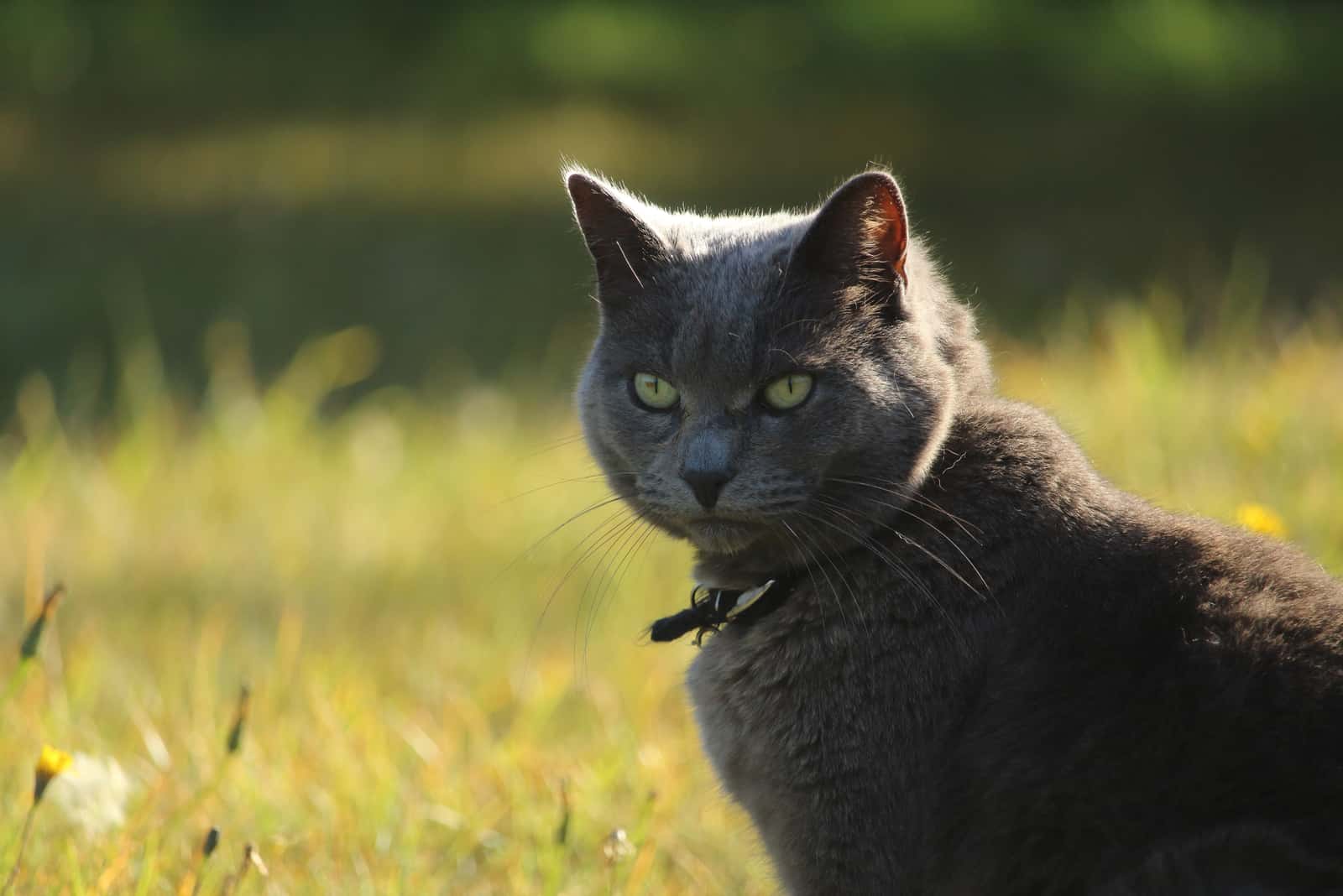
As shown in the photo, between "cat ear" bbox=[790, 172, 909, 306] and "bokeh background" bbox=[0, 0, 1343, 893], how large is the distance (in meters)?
0.47

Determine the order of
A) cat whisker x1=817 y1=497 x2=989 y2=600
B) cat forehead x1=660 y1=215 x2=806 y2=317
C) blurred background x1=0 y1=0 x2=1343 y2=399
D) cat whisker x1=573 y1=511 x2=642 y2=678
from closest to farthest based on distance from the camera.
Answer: cat whisker x1=817 y1=497 x2=989 y2=600
cat forehead x1=660 y1=215 x2=806 y2=317
cat whisker x1=573 y1=511 x2=642 y2=678
blurred background x1=0 y1=0 x2=1343 y2=399

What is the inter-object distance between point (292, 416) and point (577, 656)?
1534 millimetres

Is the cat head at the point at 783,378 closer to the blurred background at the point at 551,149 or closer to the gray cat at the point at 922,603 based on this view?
the gray cat at the point at 922,603

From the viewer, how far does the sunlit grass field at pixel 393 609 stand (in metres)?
2.17

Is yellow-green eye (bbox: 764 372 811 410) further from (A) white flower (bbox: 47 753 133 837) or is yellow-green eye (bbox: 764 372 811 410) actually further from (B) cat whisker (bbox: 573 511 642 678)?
(A) white flower (bbox: 47 753 133 837)

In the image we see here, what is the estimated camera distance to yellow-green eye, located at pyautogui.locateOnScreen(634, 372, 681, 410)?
6.17ft

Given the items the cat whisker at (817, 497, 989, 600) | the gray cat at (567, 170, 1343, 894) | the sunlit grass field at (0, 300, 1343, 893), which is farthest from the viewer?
the sunlit grass field at (0, 300, 1343, 893)

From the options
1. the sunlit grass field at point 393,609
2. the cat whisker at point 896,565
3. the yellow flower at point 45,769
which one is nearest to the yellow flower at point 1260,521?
the sunlit grass field at point 393,609

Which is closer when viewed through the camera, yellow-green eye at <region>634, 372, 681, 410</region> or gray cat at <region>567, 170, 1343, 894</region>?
gray cat at <region>567, 170, 1343, 894</region>

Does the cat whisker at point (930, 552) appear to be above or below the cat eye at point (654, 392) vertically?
below

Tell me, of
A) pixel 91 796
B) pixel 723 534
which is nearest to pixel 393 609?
pixel 91 796

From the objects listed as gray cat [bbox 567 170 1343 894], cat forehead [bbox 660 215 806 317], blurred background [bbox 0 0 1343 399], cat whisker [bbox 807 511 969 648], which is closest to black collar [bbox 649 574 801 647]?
gray cat [bbox 567 170 1343 894]

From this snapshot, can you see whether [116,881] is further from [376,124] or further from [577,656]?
[376,124]

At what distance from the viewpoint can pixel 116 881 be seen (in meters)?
1.94
